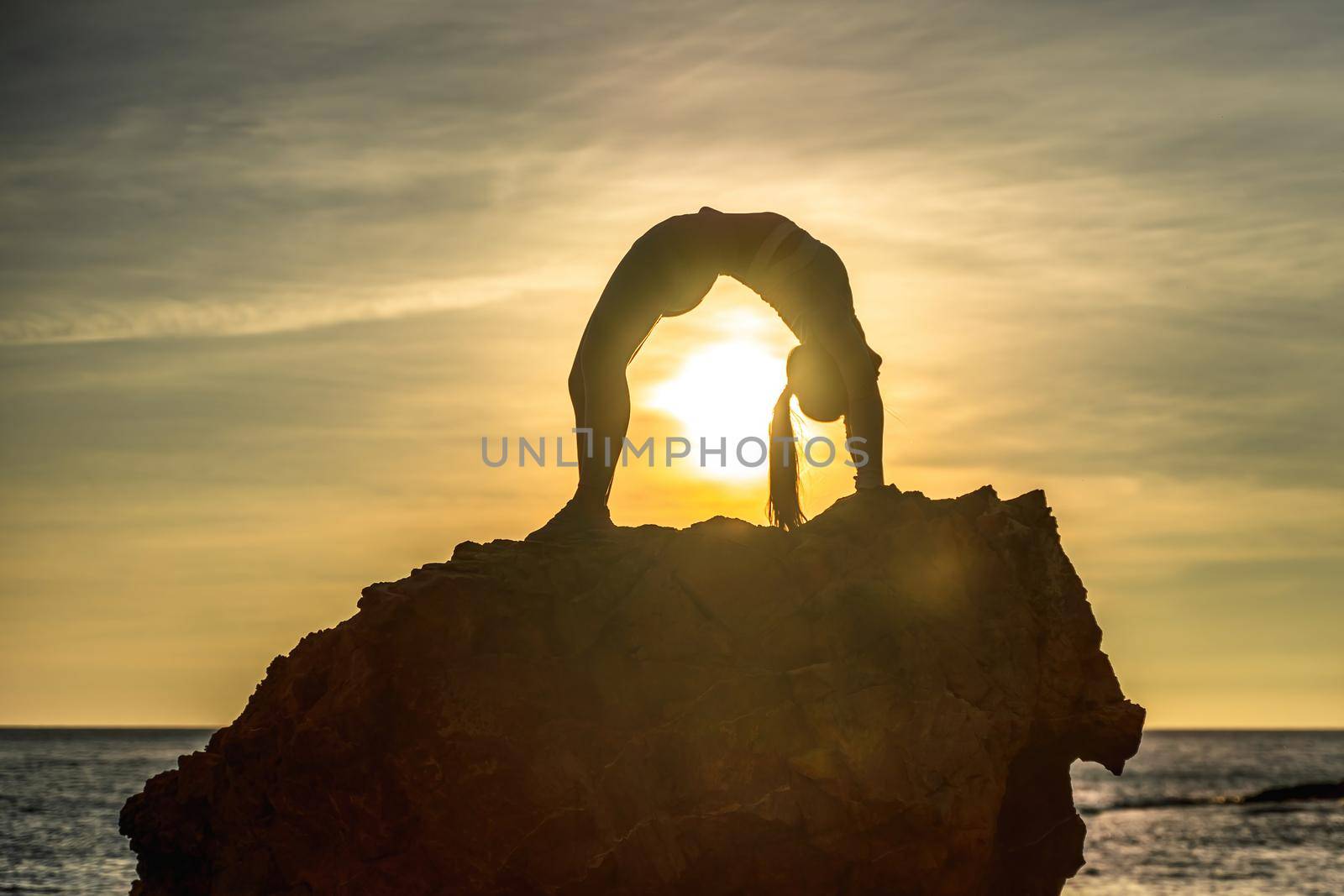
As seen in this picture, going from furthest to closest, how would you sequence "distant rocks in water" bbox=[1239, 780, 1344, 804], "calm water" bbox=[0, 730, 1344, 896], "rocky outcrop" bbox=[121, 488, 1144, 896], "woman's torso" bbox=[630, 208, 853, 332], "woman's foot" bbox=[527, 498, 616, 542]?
1. "distant rocks in water" bbox=[1239, 780, 1344, 804]
2. "calm water" bbox=[0, 730, 1344, 896]
3. "woman's torso" bbox=[630, 208, 853, 332]
4. "woman's foot" bbox=[527, 498, 616, 542]
5. "rocky outcrop" bbox=[121, 488, 1144, 896]

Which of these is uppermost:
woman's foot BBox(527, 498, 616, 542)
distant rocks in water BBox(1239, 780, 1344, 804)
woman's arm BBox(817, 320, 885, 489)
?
woman's arm BBox(817, 320, 885, 489)

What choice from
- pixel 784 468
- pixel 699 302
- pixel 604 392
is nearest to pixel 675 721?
pixel 604 392

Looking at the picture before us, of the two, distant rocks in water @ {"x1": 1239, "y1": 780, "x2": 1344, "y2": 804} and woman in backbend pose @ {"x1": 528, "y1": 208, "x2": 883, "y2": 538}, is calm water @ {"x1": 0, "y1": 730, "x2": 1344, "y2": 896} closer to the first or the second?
distant rocks in water @ {"x1": 1239, "y1": 780, "x2": 1344, "y2": 804}

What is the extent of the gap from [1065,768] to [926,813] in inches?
77.2

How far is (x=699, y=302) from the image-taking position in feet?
34.6

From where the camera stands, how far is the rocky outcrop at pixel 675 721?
8422 mm

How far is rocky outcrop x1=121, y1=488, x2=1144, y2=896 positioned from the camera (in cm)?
842

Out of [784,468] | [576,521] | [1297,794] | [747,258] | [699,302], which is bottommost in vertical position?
[1297,794]

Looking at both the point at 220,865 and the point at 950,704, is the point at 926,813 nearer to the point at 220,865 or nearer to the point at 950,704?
the point at 950,704

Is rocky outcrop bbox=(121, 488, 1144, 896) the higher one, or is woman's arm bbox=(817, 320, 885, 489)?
woman's arm bbox=(817, 320, 885, 489)

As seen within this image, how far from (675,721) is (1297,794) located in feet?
216

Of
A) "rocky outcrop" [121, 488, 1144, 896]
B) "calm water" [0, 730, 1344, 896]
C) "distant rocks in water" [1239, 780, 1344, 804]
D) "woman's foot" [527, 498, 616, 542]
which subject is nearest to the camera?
"rocky outcrop" [121, 488, 1144, 896]

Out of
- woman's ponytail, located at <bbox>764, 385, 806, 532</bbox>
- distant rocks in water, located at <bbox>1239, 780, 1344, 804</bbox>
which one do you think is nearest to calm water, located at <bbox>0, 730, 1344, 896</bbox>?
distant rocks in water, located at <bbox>1239, 780, 1344, 804</bbox>

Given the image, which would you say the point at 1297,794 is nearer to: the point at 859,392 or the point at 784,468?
the point at 784,468
